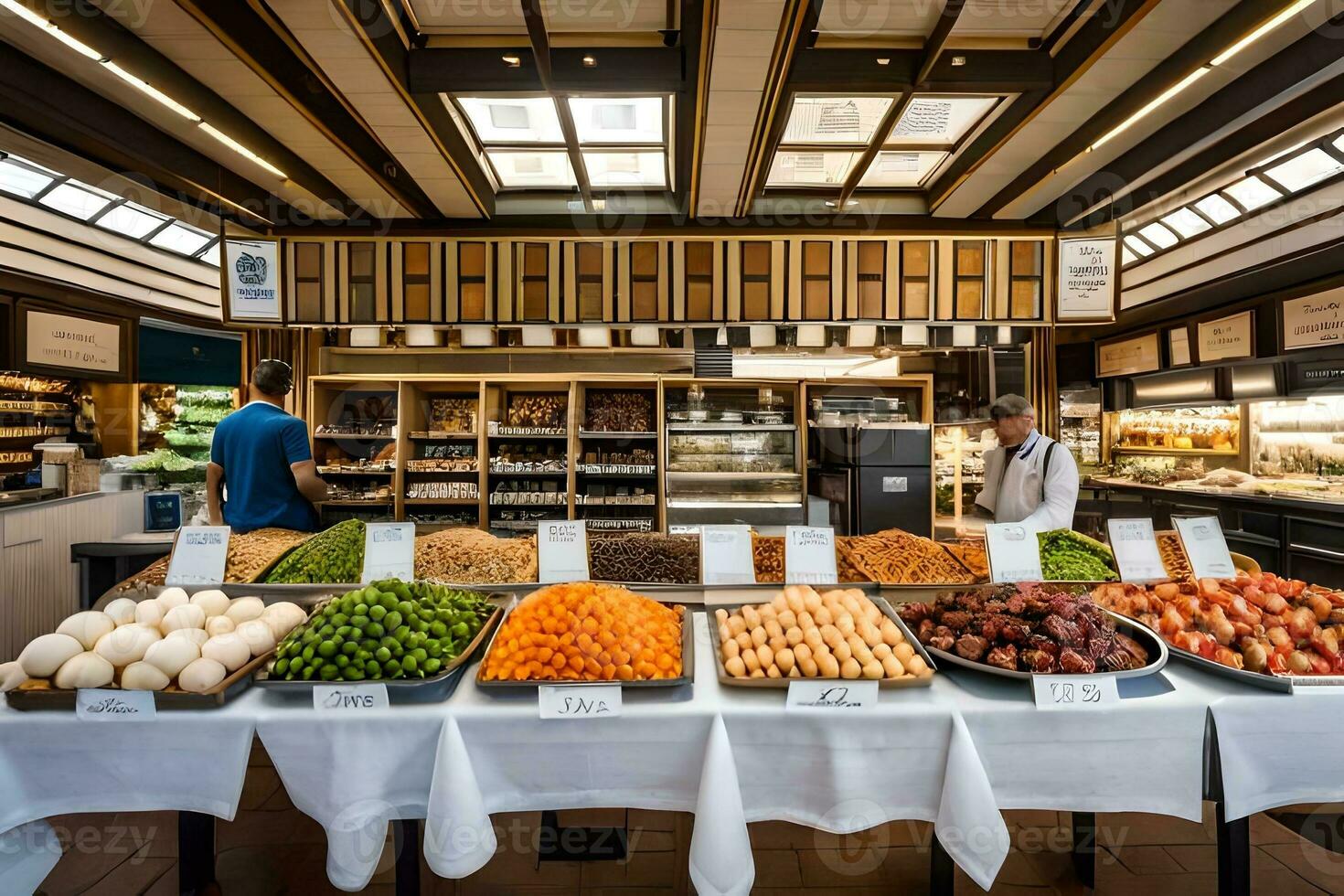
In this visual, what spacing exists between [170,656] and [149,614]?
1.03ft

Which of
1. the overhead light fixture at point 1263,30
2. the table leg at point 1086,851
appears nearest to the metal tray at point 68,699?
the table leg at point 1086,851

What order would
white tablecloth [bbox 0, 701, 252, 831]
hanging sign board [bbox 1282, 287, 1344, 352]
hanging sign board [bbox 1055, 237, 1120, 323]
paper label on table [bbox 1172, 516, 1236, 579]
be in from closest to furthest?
white tablecloth [bbox 0, 701, 252, 831] → paper label on table [bbox 1172, 516, 1236, 579] → hanging sign board [bbox 1055, 237, 1120, 323] → hanging sign board [bbox 1282, 287, 1344, 352]

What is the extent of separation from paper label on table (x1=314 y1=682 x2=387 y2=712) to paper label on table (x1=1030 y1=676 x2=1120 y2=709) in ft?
5.31

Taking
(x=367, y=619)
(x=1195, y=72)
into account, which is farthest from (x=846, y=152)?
(x=367, y=619)

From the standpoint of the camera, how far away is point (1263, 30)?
2547 mm

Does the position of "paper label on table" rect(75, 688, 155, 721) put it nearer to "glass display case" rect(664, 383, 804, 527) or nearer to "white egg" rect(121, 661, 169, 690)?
"white egg" rect(121, 661, 169, 690)

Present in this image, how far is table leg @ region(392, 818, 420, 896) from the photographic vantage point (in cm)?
158

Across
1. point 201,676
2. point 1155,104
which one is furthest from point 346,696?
point 1155,104

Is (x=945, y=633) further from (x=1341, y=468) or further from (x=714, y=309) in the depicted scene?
(x=1341, y=468)

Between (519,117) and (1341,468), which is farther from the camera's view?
(1341,468)

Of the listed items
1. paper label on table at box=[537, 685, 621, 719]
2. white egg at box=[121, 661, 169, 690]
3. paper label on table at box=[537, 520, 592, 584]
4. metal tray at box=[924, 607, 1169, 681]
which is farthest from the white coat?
white egg at box=[121, 661, 169, 690]

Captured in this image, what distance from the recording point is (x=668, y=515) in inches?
199

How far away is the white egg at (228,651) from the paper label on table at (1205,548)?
123 inches

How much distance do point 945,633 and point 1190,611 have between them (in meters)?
0.83
